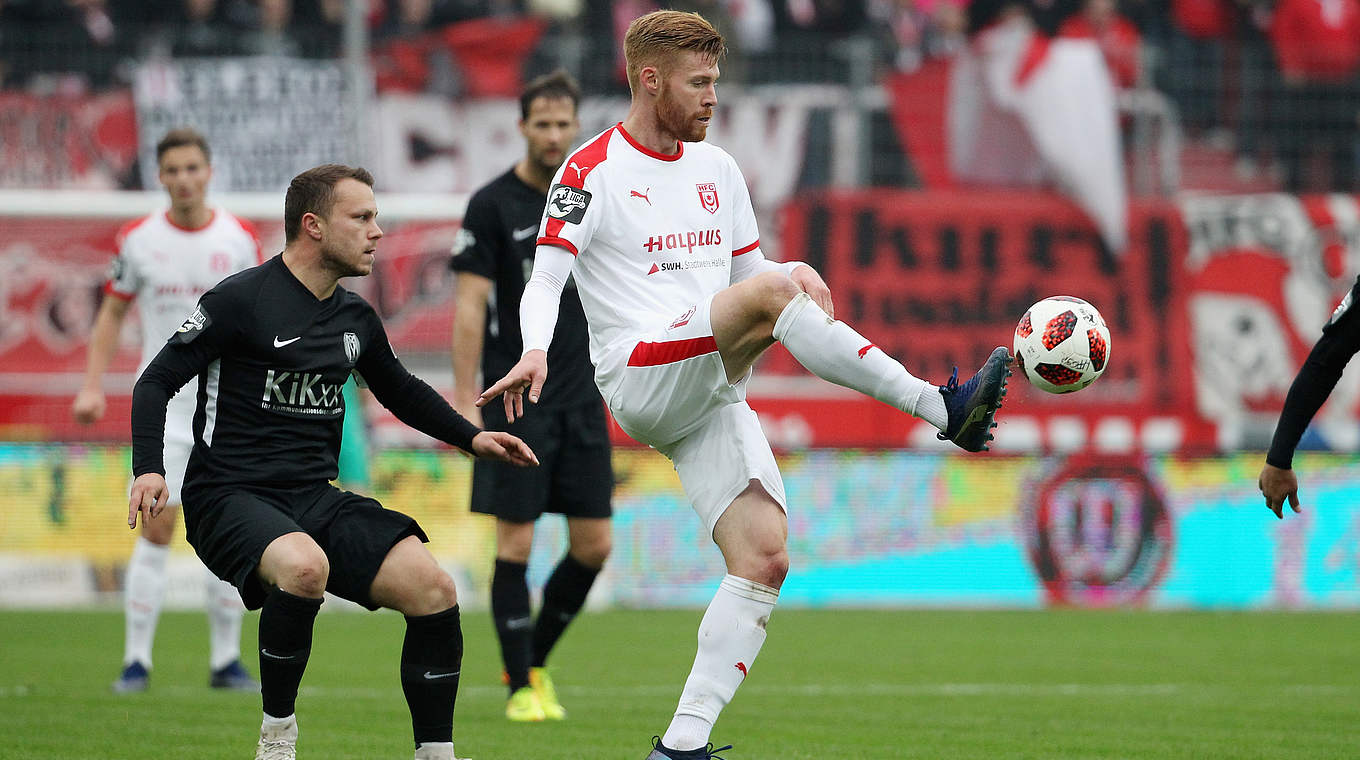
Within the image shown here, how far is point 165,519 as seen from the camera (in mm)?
7863

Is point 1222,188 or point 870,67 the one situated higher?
point 870,67

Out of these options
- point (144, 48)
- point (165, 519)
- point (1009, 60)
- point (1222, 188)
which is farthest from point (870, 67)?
point (165, 519)

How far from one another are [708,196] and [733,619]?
1312 mm

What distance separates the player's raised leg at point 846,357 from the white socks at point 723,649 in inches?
27.3

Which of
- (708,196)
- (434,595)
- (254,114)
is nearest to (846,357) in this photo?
(708,196)

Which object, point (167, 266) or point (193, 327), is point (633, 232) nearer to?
point (193, 327)

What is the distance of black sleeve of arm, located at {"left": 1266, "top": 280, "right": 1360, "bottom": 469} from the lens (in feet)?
16.5

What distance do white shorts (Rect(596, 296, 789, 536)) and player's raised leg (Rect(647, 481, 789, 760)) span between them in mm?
79

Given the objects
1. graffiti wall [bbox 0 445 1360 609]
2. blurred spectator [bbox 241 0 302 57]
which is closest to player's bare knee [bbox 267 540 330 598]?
graffiti wall [bbox 0 445 1360 609]

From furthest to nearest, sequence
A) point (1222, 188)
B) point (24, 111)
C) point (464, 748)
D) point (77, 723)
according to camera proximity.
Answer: point (1222, 188) → point (24, 111) → point (77, 723) → point (464, 748)

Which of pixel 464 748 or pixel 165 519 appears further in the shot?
pixel 165 519

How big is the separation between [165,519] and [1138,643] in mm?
5637

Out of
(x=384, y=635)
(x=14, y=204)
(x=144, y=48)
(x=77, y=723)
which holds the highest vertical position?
(x=144, y=48)

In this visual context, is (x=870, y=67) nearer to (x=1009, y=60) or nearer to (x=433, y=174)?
(x=1009, y=60)
